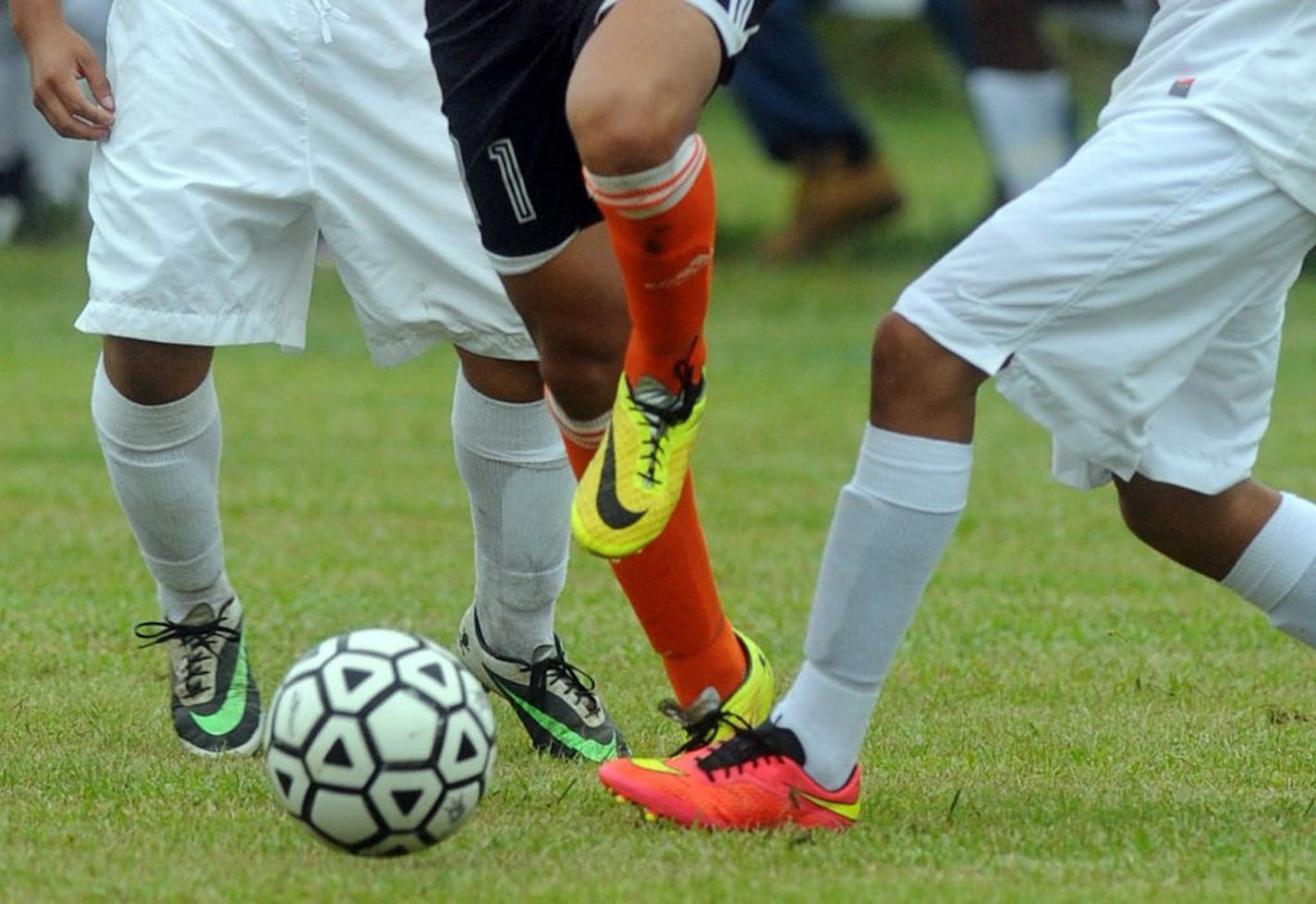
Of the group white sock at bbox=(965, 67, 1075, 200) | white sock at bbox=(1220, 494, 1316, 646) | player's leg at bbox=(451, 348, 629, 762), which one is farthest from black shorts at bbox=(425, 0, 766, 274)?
white sock at bbox=(965, 67, 1075, 200)

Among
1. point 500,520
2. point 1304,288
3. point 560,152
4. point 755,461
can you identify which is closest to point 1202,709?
point 500,520

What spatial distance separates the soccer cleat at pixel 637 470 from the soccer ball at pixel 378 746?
30cm

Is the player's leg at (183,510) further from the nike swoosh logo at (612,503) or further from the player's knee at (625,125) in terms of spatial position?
the player's knee at (625,125)

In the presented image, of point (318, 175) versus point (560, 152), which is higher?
point (560, 152)

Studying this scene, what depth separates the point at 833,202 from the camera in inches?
600

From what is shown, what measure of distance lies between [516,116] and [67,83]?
0.85m

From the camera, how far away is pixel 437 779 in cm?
312

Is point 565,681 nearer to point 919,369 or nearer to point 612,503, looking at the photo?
point 612,503

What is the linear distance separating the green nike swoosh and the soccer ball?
90 centimetres

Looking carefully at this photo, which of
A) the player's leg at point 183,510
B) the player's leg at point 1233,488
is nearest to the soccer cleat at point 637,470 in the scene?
the player's leg at point 1233,488

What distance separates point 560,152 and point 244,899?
52.4 inches

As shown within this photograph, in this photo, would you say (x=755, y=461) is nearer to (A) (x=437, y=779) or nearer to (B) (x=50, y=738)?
(B) (x=50, y=738)

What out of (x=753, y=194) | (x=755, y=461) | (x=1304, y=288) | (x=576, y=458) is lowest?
(x=753, y=194)

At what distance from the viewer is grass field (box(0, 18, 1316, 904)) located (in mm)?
3168
